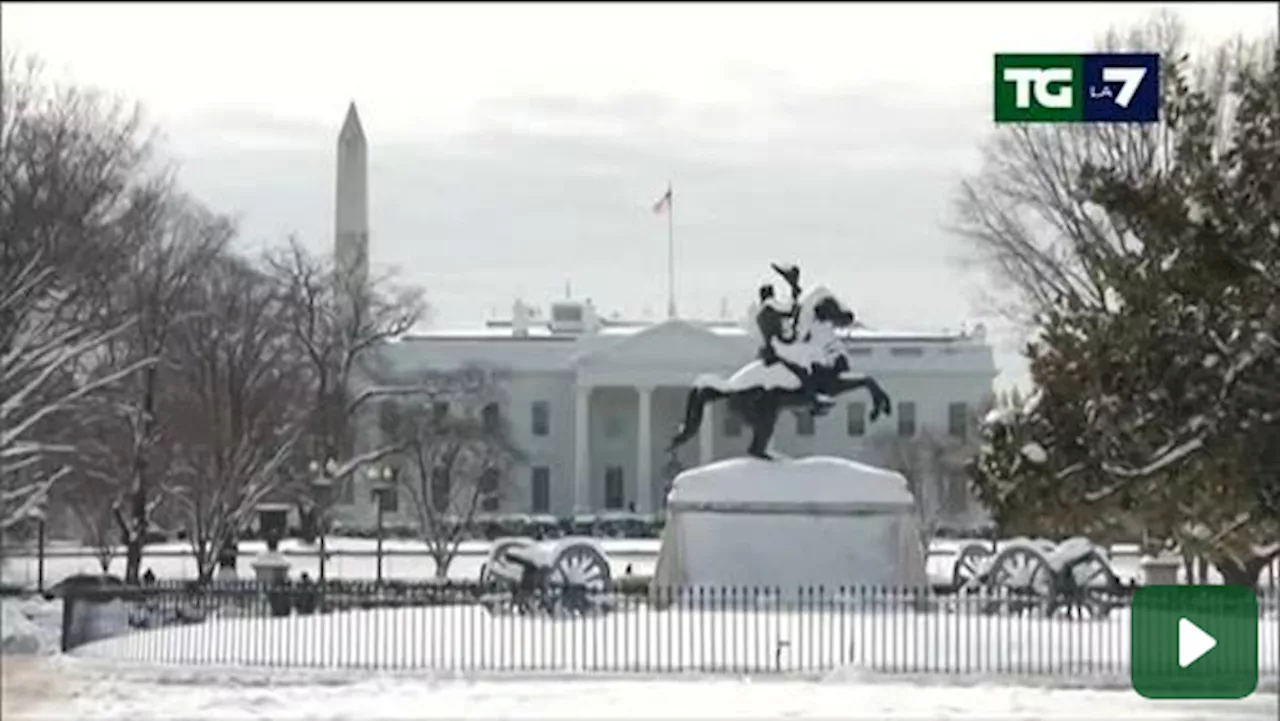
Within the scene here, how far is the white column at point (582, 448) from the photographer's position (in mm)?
81562

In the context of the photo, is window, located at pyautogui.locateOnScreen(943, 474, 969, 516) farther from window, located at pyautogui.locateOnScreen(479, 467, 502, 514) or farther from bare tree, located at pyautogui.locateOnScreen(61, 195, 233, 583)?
bare tree, located at pyautogui.locateOnScreen(61, 195, 233, 583)

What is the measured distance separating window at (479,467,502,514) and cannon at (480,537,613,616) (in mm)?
34505

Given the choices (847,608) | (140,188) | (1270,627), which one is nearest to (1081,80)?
(1270,627)

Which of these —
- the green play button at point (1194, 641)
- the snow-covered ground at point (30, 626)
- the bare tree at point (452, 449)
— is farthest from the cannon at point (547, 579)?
the bare tree at point (452, 449)

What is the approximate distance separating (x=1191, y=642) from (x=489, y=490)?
201 feet

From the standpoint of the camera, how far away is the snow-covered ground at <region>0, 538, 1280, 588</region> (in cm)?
4822

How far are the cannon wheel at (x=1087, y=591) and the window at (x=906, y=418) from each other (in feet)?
151

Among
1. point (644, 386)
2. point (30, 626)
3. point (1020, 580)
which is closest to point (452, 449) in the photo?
point (644, 386)

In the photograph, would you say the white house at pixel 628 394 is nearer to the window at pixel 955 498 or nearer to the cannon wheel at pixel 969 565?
the window at pixel 955 498

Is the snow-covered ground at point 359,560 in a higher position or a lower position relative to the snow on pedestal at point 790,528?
lower

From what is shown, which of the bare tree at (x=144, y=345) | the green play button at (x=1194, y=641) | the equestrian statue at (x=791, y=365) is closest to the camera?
the green play button at (x=1194, y=641)

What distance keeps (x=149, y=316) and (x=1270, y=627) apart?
23436 mm

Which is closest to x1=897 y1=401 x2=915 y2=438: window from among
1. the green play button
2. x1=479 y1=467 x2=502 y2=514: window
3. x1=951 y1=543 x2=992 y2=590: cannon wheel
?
x1=479 y1=467 x2=502 y2=514: window

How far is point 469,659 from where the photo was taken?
22.3 m
